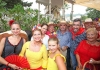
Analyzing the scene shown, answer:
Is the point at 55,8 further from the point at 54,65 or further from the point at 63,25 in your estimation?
the point at 54,65

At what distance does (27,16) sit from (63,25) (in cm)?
511

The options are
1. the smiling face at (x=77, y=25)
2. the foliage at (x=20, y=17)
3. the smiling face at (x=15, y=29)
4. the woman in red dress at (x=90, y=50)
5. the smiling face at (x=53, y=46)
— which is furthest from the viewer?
the foliage at (x=20, y=17)

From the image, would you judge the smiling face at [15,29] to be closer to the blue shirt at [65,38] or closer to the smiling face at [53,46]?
the smiling face at [53,46]

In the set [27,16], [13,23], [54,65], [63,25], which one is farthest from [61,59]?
[27,16]

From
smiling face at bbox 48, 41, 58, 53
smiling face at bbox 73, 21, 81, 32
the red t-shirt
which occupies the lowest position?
the red t-shirt

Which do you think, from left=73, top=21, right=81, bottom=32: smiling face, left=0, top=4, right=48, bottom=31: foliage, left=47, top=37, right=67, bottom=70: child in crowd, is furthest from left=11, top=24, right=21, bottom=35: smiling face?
left=0, top=4, right=48, bottom=31: foliage

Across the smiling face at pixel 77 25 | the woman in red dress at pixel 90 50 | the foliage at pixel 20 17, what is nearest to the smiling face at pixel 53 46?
the woman in red dress at pixel 90 50

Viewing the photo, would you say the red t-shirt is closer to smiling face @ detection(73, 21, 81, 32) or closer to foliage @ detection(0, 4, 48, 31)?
smiling face @ detection(73, 21, 81, 32)

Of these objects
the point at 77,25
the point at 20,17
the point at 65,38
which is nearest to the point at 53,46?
the point at 77,25

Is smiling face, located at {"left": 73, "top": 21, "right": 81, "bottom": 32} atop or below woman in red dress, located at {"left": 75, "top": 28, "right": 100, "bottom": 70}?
atop

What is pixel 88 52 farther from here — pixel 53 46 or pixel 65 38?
pixel 65 38

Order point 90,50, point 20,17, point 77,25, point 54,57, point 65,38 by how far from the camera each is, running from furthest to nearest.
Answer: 1. point 20,17
2. point 65,38
3. point 77,25
4. point 90,50
5. point 54,57

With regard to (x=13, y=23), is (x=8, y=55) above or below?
below

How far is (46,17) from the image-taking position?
43.6 ft
